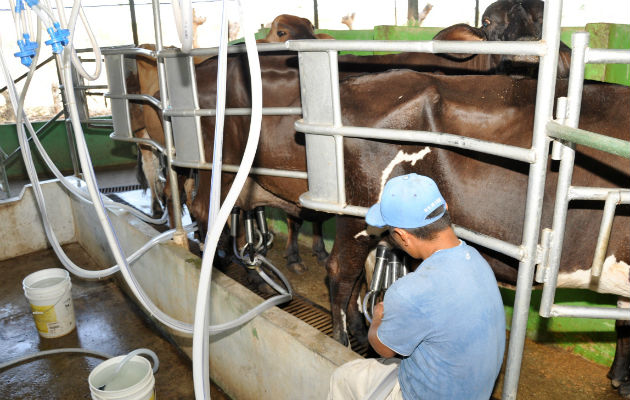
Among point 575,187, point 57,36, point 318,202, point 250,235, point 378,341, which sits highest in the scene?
point 57,36

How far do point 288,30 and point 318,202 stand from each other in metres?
3.25

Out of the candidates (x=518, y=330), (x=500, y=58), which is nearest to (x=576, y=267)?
(x=518, y=330)

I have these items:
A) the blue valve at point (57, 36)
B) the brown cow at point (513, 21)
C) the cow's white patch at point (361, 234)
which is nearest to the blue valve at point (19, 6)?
the blue valve at point (57, 36)

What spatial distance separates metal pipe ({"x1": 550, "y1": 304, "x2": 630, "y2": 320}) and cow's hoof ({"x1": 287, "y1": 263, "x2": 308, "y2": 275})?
3505 millimetres

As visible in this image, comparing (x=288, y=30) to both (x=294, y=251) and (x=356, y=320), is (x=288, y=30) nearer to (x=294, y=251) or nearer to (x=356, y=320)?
(x=294, y=251)

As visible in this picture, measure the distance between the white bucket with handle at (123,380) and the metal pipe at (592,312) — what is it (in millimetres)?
2030

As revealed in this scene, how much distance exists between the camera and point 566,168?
1.52m

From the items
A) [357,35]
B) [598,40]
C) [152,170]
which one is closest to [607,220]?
[598,40]

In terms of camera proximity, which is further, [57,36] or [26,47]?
[26,47]

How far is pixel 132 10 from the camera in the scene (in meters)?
9.74

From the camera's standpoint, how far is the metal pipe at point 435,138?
63.0 inches

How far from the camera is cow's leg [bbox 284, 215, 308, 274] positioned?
16.6 ft

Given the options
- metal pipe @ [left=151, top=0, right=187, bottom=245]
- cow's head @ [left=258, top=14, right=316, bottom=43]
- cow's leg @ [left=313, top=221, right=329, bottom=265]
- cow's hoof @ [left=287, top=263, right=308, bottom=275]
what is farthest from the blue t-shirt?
cow's head @ [left=258, top=14, right=316, bottom=43]

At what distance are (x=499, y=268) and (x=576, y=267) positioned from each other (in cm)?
34
